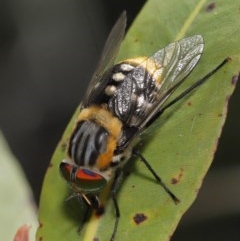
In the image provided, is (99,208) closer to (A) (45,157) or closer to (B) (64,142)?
(B) (64,142)

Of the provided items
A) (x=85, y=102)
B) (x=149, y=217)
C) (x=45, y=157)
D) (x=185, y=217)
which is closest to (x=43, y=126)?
(x=45, y=157)

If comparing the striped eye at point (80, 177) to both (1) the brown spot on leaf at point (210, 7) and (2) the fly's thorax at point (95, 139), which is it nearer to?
(2) the fly's thorax at point (95, 139)

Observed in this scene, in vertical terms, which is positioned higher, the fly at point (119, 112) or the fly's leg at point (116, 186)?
the fly at point (119, 112)

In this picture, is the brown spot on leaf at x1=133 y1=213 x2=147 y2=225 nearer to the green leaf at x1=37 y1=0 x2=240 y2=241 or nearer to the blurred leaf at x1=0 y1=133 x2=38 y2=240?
the green leaf at x1=37 y1=0 x2=240 y2=241

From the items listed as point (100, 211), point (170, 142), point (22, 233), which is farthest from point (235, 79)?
point (22, 233)

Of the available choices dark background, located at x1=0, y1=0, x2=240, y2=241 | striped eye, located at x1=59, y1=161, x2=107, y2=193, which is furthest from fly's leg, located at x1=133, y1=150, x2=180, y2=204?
dark background, located at x1=0, y1=0, x2=240, y2=241

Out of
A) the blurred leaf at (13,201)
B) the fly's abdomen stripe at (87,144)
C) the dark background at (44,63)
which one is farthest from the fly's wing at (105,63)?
the dark background at (44,63)

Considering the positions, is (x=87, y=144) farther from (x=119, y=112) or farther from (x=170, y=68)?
(x=170, y=68)
